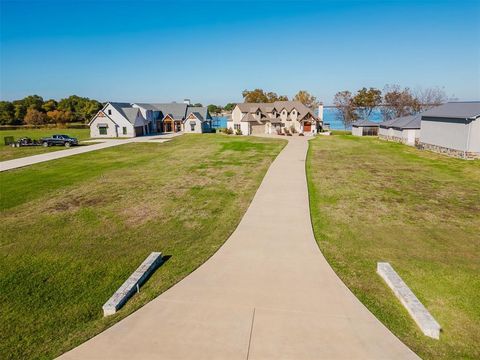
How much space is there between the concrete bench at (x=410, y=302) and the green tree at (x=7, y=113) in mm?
99309

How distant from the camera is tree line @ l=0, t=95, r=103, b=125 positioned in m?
81.2

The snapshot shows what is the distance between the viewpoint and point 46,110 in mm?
91750

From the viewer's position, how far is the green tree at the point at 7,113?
8150cm

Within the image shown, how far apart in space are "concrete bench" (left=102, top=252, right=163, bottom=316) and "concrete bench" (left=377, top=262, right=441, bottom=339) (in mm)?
6927

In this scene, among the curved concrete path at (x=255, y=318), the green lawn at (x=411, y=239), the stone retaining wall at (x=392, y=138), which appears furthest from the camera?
the stone retaining wall at (x=392, y=138)

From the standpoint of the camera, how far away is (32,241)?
40.2ft

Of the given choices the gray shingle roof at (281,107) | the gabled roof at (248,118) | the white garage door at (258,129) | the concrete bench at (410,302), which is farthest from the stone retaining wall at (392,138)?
the concrete bench at (410,302)

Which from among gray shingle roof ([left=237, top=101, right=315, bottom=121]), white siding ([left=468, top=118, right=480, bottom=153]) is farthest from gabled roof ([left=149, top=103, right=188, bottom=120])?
white siding ([left=468, top=118, right=480, bottom=153])

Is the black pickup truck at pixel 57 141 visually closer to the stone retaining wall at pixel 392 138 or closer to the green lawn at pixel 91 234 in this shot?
the green lawn at pixel 91 234

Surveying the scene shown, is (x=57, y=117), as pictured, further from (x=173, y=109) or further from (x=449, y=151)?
(x=449, y=151)

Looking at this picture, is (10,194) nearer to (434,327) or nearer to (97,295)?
(97,295)

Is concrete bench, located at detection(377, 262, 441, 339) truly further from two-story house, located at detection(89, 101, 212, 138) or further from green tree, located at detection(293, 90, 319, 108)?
green tree, located at detection(293, 90, 319, 108)

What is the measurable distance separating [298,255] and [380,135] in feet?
155

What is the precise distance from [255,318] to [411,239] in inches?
314
